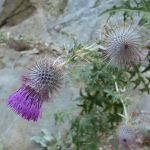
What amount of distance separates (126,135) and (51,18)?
5.79 meters

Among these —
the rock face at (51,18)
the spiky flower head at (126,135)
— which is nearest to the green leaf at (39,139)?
the spiky flower head at (126,135)

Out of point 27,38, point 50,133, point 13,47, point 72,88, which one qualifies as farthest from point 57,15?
point 50,133

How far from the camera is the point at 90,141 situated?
7.55 ft

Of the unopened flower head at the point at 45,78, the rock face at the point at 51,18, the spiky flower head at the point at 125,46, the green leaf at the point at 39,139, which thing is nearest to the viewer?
the spiky flower head at the point at 125,46

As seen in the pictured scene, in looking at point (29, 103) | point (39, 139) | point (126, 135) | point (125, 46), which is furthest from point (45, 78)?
point (39, 139)

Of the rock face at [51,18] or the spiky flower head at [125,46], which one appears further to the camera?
the rock face at [51,18]

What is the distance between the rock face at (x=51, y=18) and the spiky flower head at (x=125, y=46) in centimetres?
398

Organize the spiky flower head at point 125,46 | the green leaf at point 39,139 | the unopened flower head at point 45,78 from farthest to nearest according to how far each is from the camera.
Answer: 1. the green leaf at point 39,139
2. the unopened flower head at point 45,78
3. the spiky flower head at point 125,46

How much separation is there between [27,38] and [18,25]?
79cm

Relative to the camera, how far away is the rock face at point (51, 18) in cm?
551

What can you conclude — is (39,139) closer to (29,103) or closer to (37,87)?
(29,103)

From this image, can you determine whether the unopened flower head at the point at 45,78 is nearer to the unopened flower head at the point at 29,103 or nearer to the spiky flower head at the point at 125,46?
the unopened flower head at the point at 29,103

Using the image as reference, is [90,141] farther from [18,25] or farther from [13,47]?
[18,25]

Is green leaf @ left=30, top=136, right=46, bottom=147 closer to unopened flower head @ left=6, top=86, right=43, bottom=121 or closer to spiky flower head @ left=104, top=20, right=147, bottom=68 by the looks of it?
unopened flower head @ left=6, top=86, right=43, bottom=121
